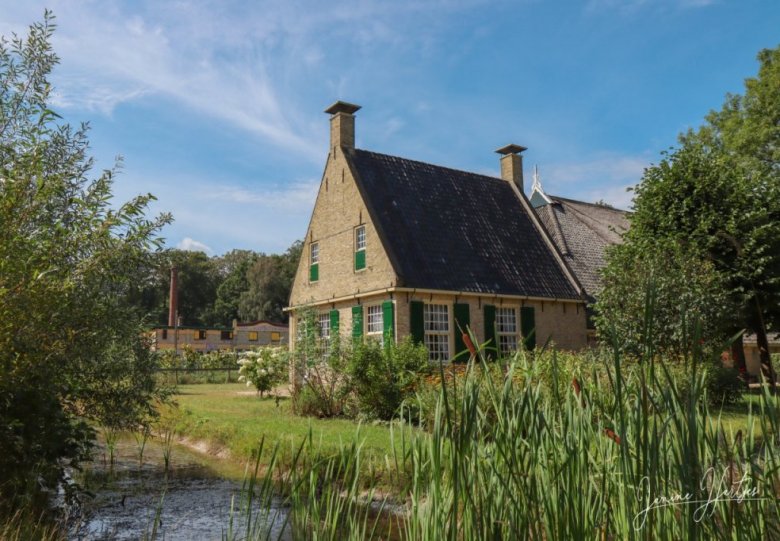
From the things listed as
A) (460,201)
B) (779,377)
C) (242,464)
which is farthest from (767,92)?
(242,464)

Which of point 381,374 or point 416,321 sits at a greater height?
point 416,321

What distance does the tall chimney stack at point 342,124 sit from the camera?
769 inches

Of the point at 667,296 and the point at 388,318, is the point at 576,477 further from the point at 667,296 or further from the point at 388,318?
the point at 388,318

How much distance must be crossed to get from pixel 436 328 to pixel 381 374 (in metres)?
5.42

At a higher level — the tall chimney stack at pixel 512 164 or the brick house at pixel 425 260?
the tall chimney stack at pixel 512 164

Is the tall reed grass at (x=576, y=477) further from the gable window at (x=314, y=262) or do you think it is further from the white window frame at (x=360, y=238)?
the gable window at (x=314, y=262)

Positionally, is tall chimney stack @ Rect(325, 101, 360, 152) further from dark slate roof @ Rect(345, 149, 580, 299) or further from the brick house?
dark slate roof @ Rect(345, 149, 580, 299)

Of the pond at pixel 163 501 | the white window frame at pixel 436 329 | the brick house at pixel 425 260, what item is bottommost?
the pond at pixel 163 501

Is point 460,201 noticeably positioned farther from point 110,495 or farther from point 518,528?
point 518,528

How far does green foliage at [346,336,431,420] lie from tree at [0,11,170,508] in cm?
601

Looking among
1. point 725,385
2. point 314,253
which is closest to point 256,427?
point 725,385

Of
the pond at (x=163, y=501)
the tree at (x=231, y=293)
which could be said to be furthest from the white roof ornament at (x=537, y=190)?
the tree at (x=231, y=293)

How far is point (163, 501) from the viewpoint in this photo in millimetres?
8117

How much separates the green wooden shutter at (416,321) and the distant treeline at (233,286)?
42.0 m
